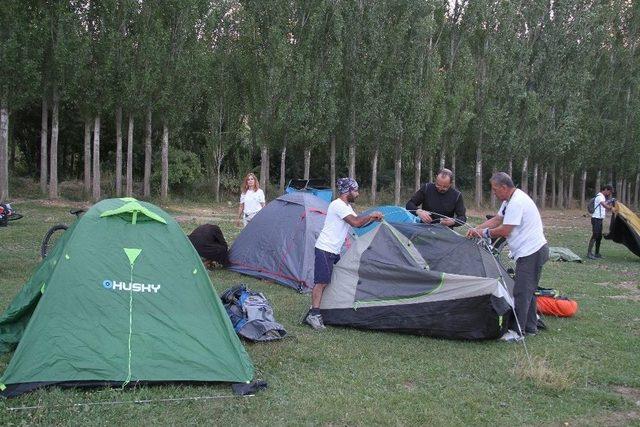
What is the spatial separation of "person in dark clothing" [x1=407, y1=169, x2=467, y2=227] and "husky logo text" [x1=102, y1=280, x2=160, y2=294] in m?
3.54

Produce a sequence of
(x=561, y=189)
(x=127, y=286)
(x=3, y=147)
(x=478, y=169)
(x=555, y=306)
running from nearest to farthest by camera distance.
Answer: (x=127, y=286) < (x=555, y=306) < (x=3, y=147) < (x=478, y=169) < (x=561, y=189)

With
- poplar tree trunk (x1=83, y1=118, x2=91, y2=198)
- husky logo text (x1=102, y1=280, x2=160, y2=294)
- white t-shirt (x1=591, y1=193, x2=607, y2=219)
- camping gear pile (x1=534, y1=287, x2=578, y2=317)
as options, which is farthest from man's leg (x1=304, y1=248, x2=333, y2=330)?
poplar tree trunk (x1=83, y1=118, x2=91, y2=198)

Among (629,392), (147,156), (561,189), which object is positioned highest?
(147,156)

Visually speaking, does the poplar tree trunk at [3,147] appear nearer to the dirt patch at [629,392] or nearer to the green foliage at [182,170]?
the green foliage at [182,170]

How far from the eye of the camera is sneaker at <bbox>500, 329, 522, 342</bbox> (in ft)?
18.3

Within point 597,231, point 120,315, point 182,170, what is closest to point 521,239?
point 120,315

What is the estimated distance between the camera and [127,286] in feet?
14.0

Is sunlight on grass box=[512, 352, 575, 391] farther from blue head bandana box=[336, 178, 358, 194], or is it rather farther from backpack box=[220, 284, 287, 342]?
blue head bandana box=[336, 178, 358, 194]

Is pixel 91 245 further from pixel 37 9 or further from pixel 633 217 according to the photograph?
pixel 37 9

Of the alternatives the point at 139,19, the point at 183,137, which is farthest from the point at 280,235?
the point at 183,137

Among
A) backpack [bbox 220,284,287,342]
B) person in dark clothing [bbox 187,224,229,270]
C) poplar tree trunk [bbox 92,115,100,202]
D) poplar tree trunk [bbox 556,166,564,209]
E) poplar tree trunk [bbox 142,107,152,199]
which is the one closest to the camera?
backpack [bbox 220,284,287,342]

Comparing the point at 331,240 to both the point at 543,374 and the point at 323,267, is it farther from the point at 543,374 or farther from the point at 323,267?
the point at 543,374

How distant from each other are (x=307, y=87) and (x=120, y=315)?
59.7 ft

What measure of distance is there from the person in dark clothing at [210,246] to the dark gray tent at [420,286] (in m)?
3.16
